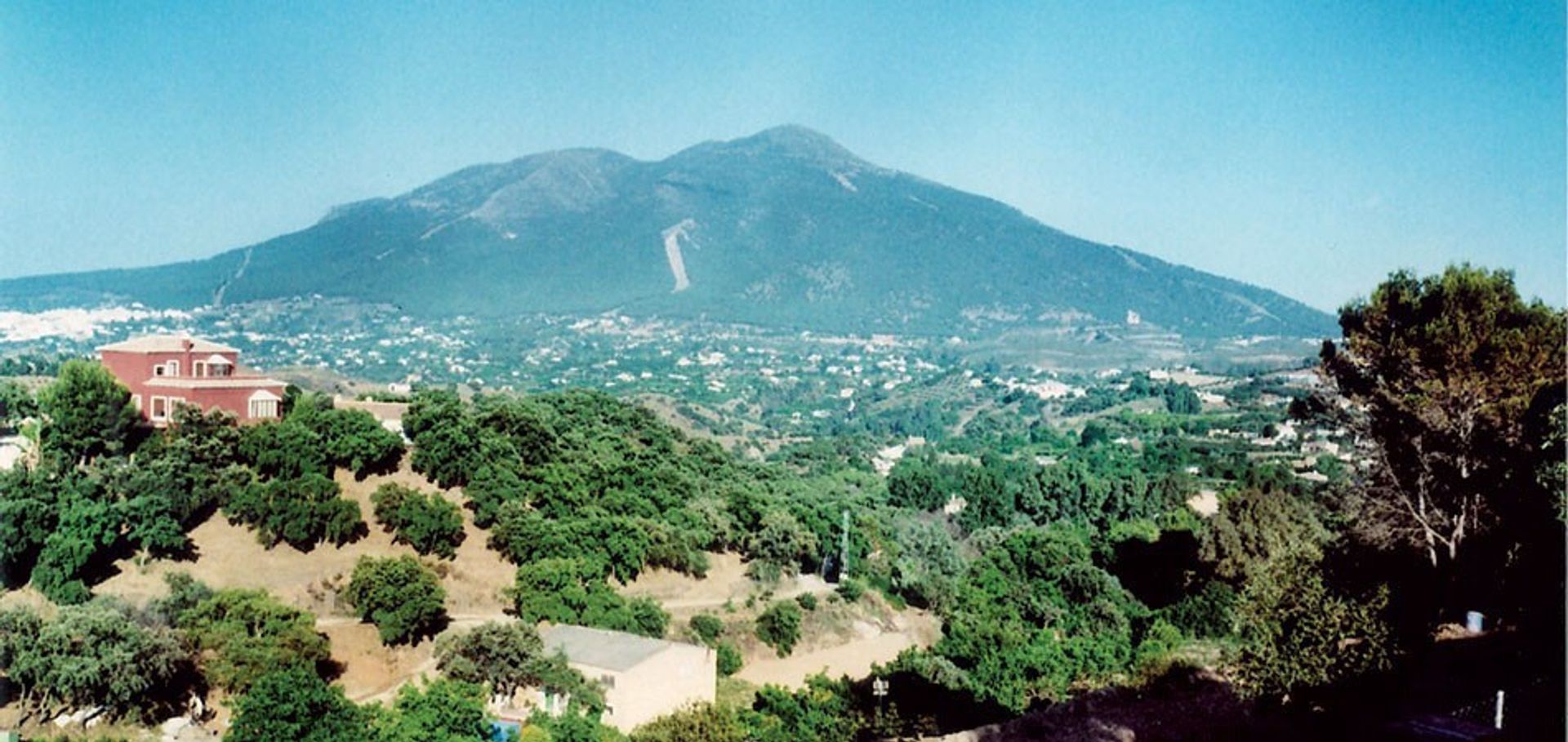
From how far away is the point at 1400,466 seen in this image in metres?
16.3

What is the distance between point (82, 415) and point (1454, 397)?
22.5 meters

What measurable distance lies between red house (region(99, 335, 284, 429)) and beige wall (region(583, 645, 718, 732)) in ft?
37.7

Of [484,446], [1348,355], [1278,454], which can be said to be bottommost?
[1278,454]

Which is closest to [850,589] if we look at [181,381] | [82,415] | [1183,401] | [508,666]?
[508,666]

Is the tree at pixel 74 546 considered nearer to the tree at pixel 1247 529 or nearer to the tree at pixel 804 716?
the tree at pixel 804 716

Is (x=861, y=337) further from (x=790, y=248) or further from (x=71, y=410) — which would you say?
(x=71, y=410)

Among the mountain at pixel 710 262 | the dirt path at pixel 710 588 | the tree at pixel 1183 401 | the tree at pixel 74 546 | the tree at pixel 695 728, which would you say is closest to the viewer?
the tree at pixel 695 728

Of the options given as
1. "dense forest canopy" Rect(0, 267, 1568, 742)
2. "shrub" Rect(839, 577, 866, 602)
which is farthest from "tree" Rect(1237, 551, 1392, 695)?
"shrub" Rect(839, 577, 866, 602)

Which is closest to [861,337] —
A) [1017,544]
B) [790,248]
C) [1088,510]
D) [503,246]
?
[790,248]

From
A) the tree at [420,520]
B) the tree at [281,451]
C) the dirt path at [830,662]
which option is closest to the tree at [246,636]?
→ the tree at [420,520]

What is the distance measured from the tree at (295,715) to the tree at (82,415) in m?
10.1

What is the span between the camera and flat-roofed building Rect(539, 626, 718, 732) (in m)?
16.6

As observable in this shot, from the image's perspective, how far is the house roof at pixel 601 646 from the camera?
55.9ft

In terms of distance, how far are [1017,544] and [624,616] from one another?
11.1 m
